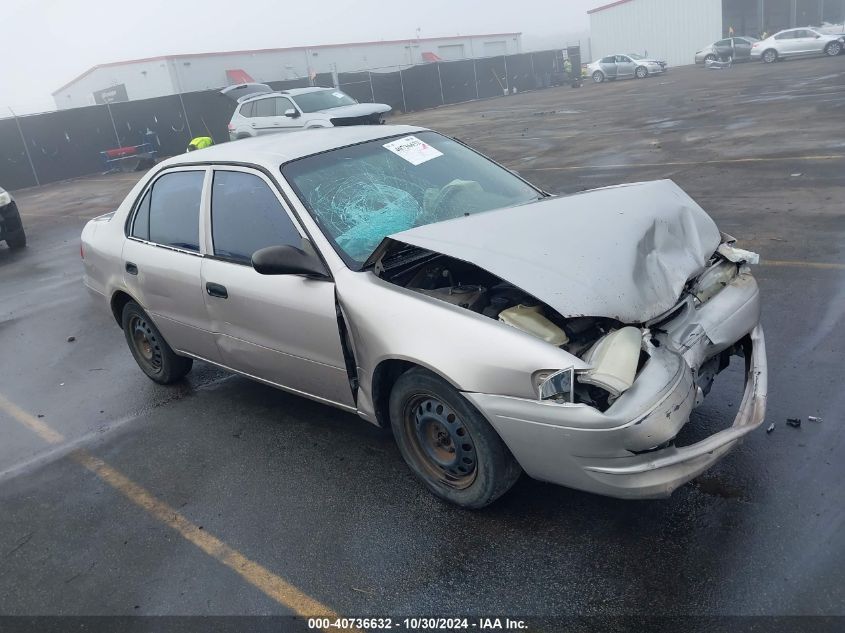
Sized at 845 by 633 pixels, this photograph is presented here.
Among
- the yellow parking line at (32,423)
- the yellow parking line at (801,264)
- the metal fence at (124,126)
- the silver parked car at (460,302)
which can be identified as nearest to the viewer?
the silver parked car at (460,302)

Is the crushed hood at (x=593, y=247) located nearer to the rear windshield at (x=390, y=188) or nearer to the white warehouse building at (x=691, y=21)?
the rear windshield at (x=390, y=188)

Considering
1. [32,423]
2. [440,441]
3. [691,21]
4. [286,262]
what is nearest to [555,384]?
[440,441]

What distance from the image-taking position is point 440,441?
11.2 ft

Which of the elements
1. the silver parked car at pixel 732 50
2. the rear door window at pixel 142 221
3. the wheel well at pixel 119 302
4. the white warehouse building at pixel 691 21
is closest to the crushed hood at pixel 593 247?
the rear door window at pixel 142 221

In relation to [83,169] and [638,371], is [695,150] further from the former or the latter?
[83,169]

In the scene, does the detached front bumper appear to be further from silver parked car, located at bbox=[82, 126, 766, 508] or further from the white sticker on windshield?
the white sticker on windshield

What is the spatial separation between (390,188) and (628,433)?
2092 millimetres

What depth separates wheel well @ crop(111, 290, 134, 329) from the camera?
5.20 m

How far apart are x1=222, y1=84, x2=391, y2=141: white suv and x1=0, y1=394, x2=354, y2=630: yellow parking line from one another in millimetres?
13906

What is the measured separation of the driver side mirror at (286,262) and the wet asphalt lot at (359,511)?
115 cm

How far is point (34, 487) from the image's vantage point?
4.19 metres

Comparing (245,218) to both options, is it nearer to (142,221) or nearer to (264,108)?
(142,221)

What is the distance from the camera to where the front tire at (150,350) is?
5109mm

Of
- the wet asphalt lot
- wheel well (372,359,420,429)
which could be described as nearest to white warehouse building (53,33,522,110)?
the wet asphalt lot
